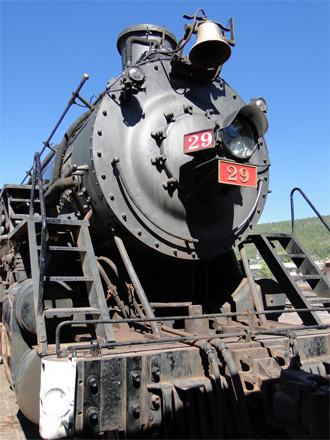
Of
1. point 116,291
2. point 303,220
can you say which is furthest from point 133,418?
point 303,220

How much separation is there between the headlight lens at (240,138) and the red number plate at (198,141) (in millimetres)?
133

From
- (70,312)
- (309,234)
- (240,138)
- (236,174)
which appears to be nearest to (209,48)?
(240,138)

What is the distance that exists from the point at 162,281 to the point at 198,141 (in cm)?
149

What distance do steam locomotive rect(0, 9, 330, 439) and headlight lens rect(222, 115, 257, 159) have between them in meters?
0.01

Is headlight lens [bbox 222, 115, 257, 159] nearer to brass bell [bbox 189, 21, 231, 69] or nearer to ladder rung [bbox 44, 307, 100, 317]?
brass bell [bbox 189, 21, 231, 69]

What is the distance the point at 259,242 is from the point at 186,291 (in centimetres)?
112

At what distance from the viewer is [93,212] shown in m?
4.07

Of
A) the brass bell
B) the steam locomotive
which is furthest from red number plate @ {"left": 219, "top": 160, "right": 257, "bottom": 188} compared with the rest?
the brass bell

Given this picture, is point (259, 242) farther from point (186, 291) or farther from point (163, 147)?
point (163, 147)

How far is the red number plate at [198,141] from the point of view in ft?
12.2

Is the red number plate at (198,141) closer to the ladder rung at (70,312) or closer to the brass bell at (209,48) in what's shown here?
the brass bell at (209,48)

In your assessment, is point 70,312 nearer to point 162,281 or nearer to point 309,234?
point 162,281

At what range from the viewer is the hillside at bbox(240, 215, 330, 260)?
9276 cm

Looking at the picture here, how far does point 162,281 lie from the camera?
4.32m
